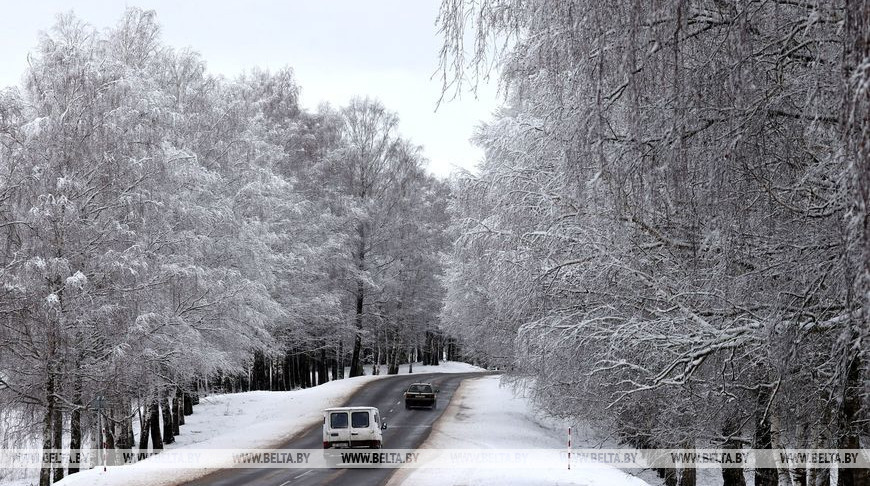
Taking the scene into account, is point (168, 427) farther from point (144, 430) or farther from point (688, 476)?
point (688, 476)

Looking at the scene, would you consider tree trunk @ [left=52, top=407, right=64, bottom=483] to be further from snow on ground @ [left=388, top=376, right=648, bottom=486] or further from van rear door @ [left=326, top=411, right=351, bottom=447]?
snow on ground @ [left=388, top=376, right=648, bottom=486]

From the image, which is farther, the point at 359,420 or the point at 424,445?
the point at 424,445

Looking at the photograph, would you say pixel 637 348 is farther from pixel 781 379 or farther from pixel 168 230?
pixel 168 230

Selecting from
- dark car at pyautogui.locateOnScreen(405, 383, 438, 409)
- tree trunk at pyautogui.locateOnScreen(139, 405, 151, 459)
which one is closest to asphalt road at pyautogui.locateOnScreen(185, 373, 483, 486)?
dark car at pyautogui.locateOnScreen(405, 383, 438, 409)

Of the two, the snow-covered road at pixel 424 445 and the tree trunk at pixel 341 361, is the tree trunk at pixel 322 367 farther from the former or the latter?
the snow-covered road at pixel 424 445

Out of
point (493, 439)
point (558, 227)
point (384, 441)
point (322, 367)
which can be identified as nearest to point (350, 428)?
point (384, 441)

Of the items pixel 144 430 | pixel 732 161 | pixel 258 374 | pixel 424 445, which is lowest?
pixel 424 445

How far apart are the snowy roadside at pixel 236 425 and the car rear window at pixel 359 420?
4.03 metres

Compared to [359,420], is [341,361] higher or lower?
lower

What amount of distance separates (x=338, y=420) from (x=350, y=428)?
0.45 metres

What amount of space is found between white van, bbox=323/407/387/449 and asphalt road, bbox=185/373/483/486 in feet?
6.11

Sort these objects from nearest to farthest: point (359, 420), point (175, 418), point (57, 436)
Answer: point (57, 436) → point (359, 420) → point (175, 418)

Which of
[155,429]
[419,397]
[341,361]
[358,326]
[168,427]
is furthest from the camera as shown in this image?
[341,361]

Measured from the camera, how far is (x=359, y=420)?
2459cm
